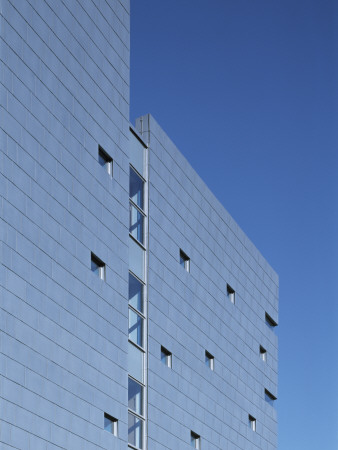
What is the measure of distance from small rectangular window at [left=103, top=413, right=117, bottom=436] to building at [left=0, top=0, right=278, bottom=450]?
3 cm

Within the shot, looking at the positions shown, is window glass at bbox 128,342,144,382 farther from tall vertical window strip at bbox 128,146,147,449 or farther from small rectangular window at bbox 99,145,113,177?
small rectangular window at bbox 99,145,113,177

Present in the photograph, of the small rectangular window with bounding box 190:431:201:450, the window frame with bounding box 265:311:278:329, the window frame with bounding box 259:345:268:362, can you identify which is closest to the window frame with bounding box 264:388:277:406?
the window frame with bounding box 259:345:268:362

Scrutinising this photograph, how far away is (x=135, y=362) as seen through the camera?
→ 103 ft

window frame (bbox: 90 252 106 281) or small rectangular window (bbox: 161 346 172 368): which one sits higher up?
window frame (bbox: 90 252 106 281)

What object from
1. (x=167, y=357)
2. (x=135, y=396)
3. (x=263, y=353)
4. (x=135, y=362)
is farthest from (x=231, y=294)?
(x=135, y=396)

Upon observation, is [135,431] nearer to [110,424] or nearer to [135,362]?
[135,362]

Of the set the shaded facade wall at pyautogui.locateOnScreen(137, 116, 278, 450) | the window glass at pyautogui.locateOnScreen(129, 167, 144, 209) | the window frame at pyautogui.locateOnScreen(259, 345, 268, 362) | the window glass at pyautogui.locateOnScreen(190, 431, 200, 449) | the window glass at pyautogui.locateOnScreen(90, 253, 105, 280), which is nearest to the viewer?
the window glass at pyautogui.locateOnScreen(90, 253, 105, 280)

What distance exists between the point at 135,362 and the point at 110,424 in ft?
10.5

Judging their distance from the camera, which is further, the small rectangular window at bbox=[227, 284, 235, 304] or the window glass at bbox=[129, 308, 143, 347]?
the small rectangular window at bbox=[227, 284, 235, 304]

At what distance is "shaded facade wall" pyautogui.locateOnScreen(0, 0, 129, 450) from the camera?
23.9 meters

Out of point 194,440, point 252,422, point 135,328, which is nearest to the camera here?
point 135,328

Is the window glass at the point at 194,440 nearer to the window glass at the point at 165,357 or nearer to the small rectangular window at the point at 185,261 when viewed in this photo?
the window glass at the point at 165,357

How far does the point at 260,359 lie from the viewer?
44.7 meters

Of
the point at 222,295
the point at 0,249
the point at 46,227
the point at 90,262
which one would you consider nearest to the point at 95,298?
the point at 90,262
